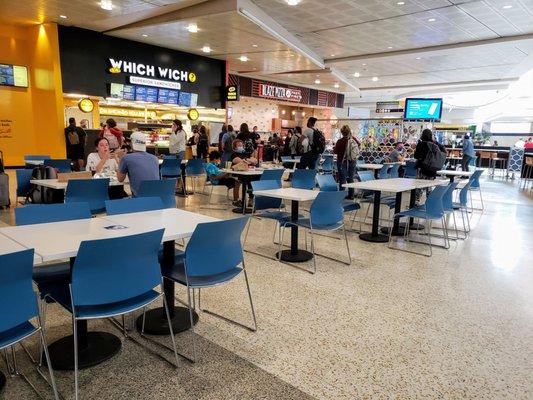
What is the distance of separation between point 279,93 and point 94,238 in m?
16.0

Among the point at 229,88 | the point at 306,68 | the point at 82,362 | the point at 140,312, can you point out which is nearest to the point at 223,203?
the point at 140,312

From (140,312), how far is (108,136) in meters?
5.01

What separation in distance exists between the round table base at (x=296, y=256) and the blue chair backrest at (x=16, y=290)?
9.66 feet

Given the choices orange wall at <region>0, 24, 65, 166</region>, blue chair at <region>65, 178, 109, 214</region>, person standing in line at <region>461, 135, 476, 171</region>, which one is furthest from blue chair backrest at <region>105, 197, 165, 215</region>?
person standing in line at <region>461, 135, 476, 171</region>

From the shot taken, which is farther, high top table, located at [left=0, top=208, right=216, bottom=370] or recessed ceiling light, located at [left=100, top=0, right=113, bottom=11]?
recessed ceiling light, located at [left=100, top=0, right=113, bottom=11]

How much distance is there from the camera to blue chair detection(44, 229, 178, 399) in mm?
1920

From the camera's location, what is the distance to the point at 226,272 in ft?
8.70

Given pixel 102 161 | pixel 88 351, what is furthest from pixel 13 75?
pixel 88 351

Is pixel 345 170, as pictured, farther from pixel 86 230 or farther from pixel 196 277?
pixel 86 230

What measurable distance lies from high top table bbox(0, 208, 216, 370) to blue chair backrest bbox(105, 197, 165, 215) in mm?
140

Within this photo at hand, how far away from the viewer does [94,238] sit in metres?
2.22

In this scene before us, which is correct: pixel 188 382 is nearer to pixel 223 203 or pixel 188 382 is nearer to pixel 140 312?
pixel 140 312

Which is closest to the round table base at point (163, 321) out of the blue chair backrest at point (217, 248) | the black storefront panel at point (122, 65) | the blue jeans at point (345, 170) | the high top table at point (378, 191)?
the blue chair backrest at point (217, 248)

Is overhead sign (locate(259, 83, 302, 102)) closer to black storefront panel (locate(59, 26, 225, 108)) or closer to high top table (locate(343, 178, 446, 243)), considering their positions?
black storefront panel (locate(59, 26, 225, 108))
